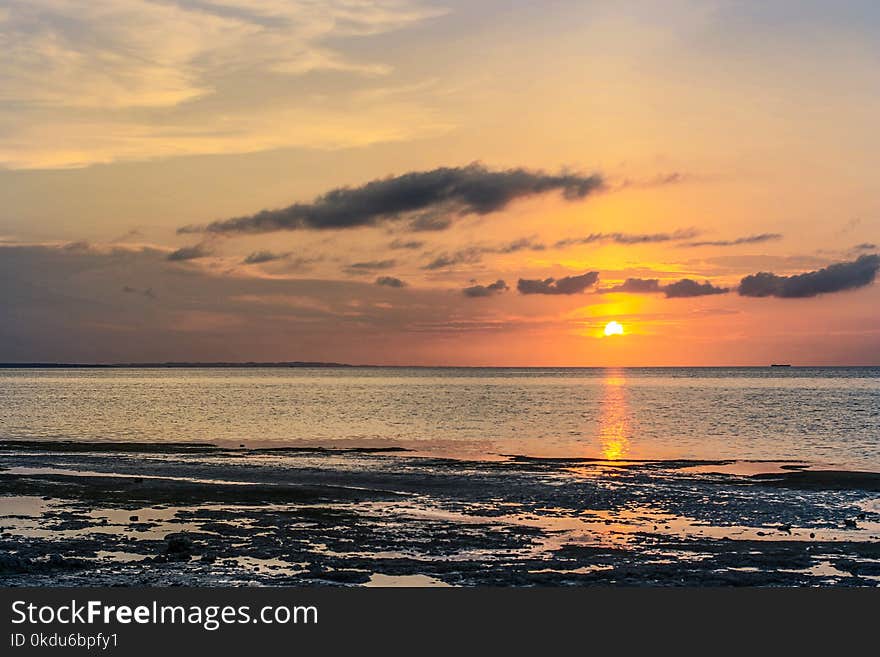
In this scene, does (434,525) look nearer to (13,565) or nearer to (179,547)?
(179,547)

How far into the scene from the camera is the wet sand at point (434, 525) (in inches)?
912

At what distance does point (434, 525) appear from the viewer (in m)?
31.3

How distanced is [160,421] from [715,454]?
65.3 metres

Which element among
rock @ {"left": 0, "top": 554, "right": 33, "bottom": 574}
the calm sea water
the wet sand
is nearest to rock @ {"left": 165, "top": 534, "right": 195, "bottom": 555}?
the wet sand

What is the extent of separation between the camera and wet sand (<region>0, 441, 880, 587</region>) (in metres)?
23.2

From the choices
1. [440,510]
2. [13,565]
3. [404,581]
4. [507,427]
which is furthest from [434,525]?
[507,427]

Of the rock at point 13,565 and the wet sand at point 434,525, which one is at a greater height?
the rock at point 13,565

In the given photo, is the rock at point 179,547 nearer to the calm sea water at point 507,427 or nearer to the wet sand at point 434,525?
the wet sand at point 434,525

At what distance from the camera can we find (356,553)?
25859 mm

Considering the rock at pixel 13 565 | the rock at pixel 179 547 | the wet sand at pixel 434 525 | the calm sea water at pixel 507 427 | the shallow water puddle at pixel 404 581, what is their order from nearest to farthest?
the shallow water puddle at pixel 404 581 < the rock at pixel 13 565 < the wet sand at pixel 434 525 < the rock at pixel 179 547 < the calm sea water at pixel 507 427

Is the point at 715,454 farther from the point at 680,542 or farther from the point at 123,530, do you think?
the point at 123,530

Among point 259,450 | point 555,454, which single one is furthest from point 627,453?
point 259,450

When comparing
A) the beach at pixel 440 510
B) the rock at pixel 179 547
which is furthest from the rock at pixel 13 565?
the rock at pixel 179 547

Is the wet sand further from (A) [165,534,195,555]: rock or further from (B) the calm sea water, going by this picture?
(B) the calm sea water
